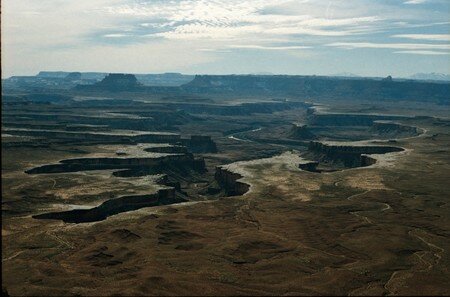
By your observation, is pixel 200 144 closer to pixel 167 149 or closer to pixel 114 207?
pixel 167 149

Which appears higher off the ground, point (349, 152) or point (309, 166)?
point (309, 166)

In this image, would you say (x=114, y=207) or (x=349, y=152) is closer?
(x=114, y=207)

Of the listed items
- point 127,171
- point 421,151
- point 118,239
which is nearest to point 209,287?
point 118,239

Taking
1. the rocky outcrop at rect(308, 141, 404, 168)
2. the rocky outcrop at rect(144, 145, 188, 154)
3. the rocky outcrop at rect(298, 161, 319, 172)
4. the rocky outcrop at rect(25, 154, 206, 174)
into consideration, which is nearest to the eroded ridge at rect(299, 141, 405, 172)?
the rocky outcrop at rect(308, 141, 404, 168)

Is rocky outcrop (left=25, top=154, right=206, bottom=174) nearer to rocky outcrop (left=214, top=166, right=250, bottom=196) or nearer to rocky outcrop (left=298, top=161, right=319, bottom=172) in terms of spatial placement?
rocky outcrop (left=214, top=166, right=250, bottom=196)

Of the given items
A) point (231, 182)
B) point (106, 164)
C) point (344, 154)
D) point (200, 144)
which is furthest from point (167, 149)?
point (344, 154)

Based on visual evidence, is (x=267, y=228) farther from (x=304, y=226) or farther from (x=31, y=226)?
(x=31, y=226)
